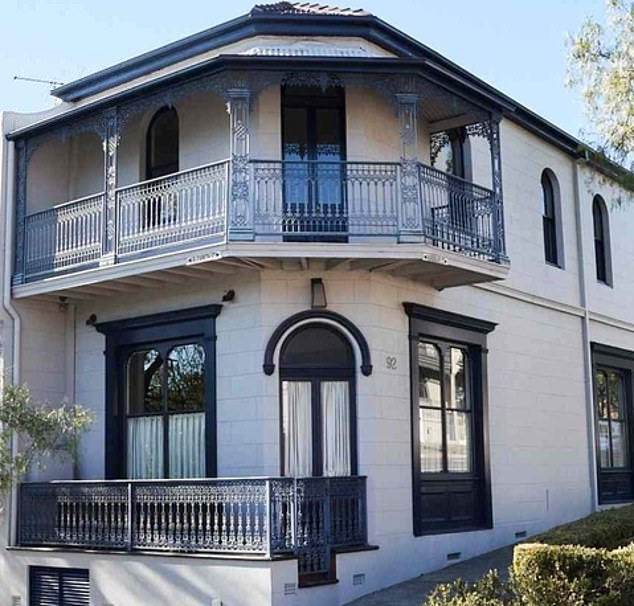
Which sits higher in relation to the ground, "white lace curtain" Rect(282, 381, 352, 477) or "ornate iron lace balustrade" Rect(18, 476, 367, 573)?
"white lace curtain" Rect(282, 381, 352, 477)

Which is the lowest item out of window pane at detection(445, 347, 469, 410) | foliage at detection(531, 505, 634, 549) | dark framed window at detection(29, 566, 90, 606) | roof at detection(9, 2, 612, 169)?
dark framed window at detection(29, 566, 90, 606)

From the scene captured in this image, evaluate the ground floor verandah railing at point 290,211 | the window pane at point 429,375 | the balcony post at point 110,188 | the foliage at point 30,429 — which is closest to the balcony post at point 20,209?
the ground floor verandah railing at point 290,211

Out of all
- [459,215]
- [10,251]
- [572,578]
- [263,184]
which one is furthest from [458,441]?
[10,251]

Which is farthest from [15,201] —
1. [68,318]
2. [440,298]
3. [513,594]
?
[513,594]

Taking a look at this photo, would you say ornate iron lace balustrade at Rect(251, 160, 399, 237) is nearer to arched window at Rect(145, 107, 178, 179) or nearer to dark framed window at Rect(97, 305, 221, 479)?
dark framed window at Rect(97, 305, 221, 479)

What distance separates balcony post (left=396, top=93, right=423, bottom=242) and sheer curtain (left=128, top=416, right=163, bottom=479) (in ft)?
16.1

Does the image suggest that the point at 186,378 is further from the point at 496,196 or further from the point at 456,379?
the point at 496,196

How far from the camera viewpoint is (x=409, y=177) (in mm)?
14664

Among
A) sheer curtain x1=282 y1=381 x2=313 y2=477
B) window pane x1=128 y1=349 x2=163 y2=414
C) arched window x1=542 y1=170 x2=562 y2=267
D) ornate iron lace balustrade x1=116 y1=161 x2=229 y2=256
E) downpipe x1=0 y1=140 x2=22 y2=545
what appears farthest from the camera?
arched window x1=542 y1=170 x2=562 y2=267

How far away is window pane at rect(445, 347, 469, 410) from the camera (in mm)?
17312

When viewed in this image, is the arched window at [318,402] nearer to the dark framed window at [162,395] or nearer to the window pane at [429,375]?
the dark framed window at [162,395]

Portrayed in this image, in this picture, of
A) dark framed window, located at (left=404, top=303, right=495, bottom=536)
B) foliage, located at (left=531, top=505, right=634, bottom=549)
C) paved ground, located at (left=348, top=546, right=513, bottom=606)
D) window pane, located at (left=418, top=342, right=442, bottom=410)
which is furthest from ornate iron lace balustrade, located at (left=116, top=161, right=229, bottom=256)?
foliage, located at (left=531, top=505, right=634, bottom=549)

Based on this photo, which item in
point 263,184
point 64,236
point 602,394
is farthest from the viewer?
point 602,394

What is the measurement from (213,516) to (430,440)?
4.18 meters
